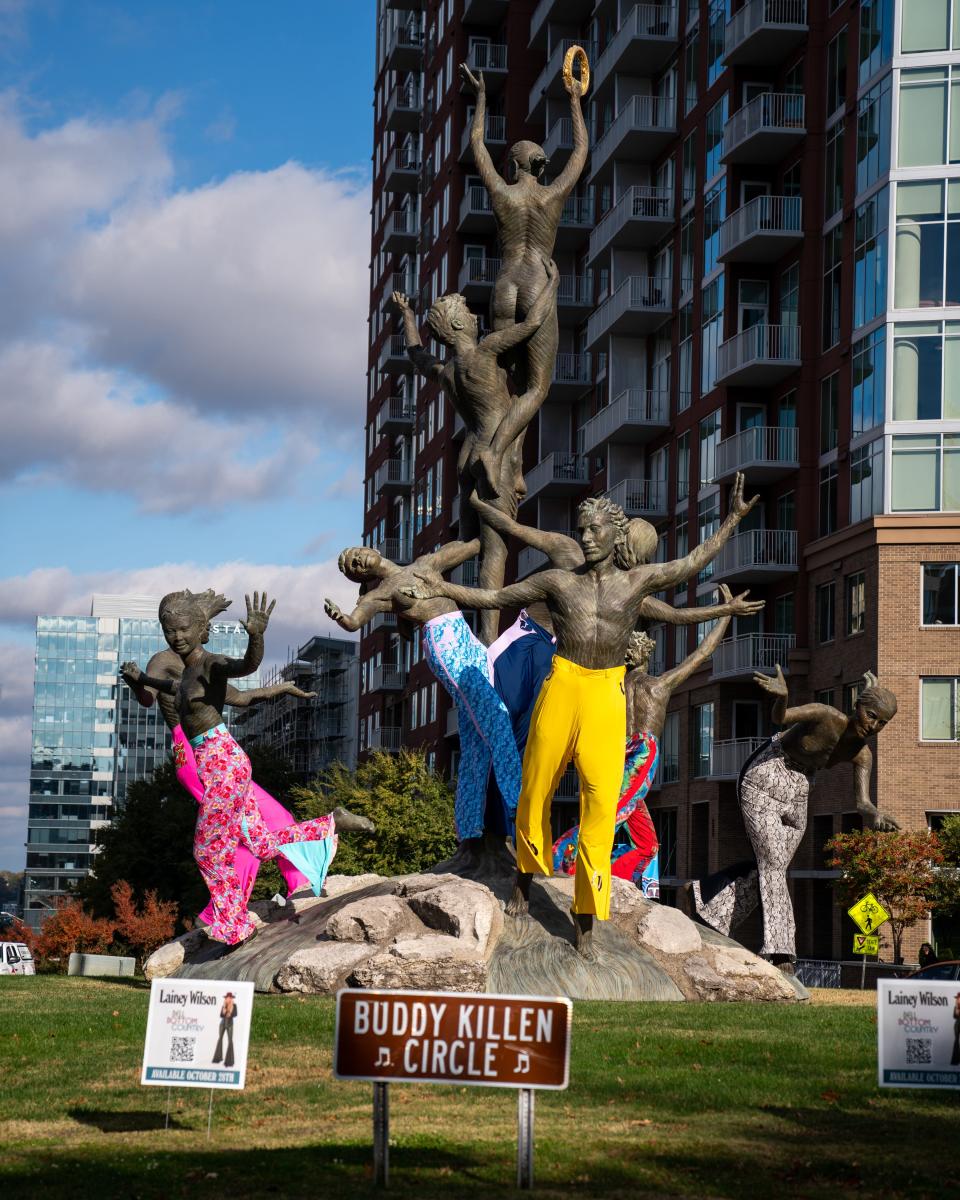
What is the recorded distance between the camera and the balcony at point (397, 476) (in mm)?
80938

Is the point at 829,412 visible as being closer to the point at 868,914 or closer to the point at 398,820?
the point at 398,820

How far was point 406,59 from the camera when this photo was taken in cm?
8450

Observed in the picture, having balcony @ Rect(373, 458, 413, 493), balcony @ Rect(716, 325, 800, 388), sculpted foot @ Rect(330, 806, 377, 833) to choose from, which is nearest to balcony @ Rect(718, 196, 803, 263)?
balcony @ Rect(716, 325, 800, 388)

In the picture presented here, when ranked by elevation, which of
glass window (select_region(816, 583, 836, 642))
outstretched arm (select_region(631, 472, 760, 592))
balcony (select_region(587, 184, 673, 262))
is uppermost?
balcony (select_region(587, 184, 673, 262))

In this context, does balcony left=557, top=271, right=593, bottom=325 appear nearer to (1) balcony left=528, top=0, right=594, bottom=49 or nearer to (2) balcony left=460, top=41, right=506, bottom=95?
(1) balcony left=528, top=0, right=594, bottom=49

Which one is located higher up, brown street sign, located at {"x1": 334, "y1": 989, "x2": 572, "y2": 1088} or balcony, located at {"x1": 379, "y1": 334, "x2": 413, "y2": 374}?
balcony, located at {"x1": 379, "y1": 334, "x2": 413, "y2": 374}

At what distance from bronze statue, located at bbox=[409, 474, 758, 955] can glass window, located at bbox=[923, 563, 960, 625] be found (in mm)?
28530

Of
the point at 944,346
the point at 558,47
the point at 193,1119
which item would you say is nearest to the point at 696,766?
the point at 944,346

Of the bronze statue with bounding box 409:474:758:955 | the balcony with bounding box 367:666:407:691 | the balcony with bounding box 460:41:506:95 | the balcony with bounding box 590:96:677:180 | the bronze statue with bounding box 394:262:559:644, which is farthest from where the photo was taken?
the balcony with bounding box 367:666:407:691

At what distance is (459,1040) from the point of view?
7086mm

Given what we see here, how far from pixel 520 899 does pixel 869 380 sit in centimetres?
3076

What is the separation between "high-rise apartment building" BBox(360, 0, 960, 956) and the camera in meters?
41.6

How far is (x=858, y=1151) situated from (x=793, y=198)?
1669 inches

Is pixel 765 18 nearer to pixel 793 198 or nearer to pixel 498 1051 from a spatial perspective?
pixel 793 198
